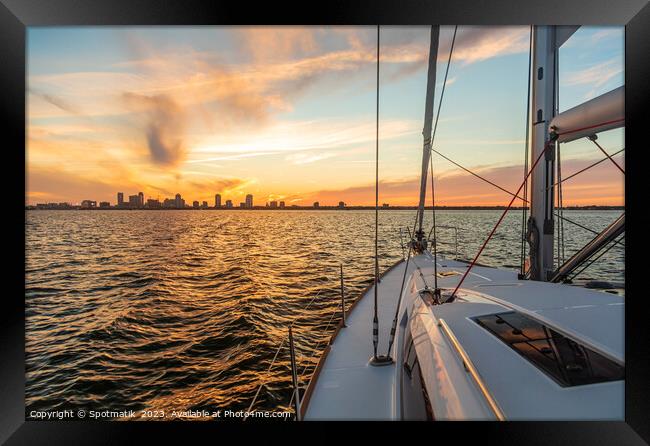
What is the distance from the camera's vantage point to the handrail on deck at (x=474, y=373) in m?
1.35

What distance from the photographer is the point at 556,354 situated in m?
1.64

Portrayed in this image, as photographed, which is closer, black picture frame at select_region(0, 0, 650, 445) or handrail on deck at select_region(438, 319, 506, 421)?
handrail on deck at select_region(438, 319, 506, 421)

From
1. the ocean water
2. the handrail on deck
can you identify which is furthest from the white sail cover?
the handrail on deck

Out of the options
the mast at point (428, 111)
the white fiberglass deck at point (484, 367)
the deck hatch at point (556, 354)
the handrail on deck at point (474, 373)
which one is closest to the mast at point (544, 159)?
the white fiberglass deck at point (484, 367)

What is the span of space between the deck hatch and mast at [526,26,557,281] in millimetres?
1793

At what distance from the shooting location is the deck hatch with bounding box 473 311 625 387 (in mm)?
→ 1484

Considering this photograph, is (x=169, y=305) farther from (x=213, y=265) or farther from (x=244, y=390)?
(x=213, y=265)

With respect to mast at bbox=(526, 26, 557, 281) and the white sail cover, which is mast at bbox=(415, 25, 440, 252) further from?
the white sail cover

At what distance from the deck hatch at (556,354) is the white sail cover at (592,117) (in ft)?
4.87

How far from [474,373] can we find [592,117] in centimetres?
229
